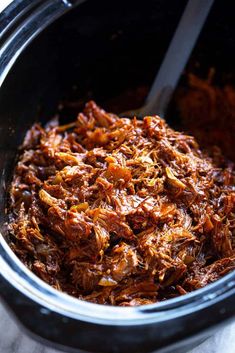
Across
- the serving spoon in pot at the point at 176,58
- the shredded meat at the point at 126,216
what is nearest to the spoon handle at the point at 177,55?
the serving spoon in pot at the point at 176,58

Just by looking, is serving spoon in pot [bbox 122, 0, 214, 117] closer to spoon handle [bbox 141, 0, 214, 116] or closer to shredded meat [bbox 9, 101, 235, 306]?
spoon handle [bbox 141, 0, 214, 116]

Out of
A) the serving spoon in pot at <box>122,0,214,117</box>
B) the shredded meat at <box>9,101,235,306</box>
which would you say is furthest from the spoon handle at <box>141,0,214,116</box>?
the shredded meat at <box>9,101,235,306</box>

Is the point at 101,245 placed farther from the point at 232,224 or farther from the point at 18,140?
the point at 18,140

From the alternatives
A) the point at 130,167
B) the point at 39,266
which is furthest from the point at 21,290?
the point at 130,167

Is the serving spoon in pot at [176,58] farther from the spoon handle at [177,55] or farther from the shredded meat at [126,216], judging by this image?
the shredded meat at [126,216]

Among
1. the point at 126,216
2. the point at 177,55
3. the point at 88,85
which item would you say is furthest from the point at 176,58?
the point at 126,216
